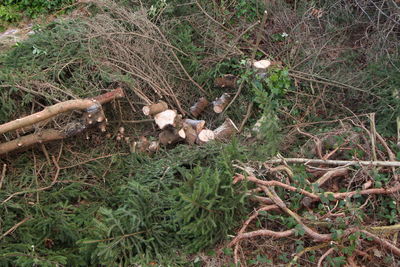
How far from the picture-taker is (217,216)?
2965 millimetres

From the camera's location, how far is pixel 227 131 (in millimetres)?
4379

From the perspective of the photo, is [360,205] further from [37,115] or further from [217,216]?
[37,115]

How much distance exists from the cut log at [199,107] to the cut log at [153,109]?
449 mm

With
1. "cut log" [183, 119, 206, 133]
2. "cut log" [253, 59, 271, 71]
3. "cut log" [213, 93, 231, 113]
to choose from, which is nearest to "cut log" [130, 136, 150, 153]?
"cut log" [183, 119, 206, 133]

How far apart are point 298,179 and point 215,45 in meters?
2.38

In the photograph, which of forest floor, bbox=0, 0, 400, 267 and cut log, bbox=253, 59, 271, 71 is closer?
forest floor, bbox=0, 0, 400, 267

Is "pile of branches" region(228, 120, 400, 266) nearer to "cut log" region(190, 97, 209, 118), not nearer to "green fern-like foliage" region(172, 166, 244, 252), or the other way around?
"green fern-like foliage" region(172, 166, 244, 252)

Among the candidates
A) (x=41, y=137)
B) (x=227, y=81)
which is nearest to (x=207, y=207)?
(x=41, y=137)

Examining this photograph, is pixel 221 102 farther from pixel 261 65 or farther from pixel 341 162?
pixel 341 162

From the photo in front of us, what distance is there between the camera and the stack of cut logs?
4277 mm

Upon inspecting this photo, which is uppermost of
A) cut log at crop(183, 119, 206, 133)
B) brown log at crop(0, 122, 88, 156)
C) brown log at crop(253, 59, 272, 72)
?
brown log at crop(253, 59, 272, 72)

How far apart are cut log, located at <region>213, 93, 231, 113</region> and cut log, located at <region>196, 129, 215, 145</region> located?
0.42 meters

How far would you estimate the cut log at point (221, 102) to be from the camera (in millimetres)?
4662

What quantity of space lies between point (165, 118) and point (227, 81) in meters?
1.04
